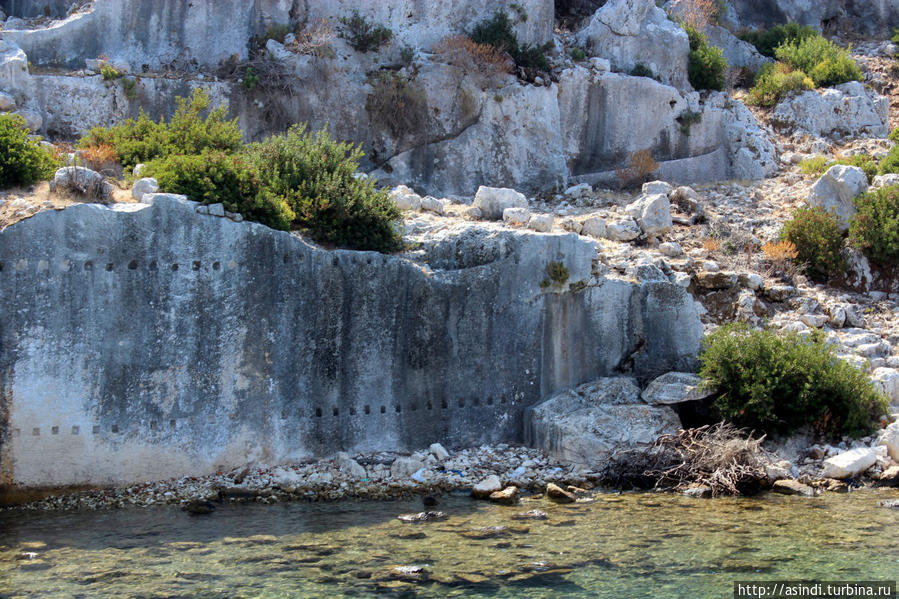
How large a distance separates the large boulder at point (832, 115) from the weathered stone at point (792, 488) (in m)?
13.7

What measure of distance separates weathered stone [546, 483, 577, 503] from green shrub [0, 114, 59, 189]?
343 inches

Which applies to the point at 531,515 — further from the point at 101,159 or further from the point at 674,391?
the point at 101,159

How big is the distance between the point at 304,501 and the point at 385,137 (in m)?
10.4

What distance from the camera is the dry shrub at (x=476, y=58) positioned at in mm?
20344

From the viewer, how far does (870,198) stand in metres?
18.0

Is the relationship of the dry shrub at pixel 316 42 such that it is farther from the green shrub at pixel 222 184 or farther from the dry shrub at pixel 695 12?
the dry shrub at pixel 695 12

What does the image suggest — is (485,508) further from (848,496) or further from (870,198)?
(870,198)

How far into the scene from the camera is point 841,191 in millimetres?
18688

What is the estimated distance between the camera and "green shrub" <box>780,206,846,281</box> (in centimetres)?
1786

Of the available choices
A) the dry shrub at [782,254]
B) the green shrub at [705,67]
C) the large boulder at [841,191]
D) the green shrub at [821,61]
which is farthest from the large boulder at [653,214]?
the green shrub at [821,61]

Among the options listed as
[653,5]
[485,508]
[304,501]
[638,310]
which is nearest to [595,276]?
[638,310]

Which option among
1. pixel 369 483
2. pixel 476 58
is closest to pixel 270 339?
pixel 369 483

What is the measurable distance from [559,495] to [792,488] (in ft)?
10.7

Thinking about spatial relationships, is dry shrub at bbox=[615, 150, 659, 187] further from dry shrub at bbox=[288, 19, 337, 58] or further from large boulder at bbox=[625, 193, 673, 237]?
dry shrub at bbox=[288, 19, 337, 58]
